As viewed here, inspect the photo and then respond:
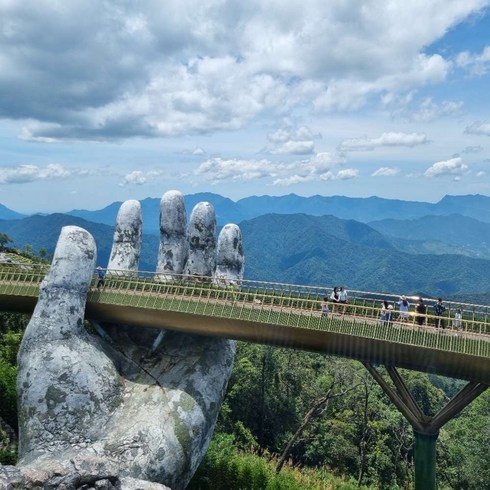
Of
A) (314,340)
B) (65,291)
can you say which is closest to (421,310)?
(314,340)

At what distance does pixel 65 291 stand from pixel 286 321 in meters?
9.19

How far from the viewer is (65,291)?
19.8 meters

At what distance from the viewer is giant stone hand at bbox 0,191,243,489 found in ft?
55.7

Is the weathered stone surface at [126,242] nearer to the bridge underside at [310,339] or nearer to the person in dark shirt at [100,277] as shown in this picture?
the person in dark shirt at [100,277]

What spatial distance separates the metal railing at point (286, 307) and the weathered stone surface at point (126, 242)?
1.16 m

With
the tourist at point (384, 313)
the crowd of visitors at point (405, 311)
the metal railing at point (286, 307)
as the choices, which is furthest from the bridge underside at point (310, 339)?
the crowd of visitors at point (405, 311)

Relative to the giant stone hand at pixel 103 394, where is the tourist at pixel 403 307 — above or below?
above

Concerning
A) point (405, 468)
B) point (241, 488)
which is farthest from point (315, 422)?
point (241, 488)

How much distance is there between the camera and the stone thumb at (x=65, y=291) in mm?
19078

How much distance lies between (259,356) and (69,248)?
29596mm

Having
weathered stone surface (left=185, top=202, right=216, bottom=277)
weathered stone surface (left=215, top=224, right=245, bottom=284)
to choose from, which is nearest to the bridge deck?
weathered stone surface (left=185, top=202, right=216, bottom=277)

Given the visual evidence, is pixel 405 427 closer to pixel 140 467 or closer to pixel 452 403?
pixel 452 403

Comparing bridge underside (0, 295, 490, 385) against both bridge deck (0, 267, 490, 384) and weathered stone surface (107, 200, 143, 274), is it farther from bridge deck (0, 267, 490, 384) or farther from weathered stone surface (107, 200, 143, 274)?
weathered stone surface (107, 200, 143, 274)

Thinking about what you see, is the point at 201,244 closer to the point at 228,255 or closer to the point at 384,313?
the point at 228,255
